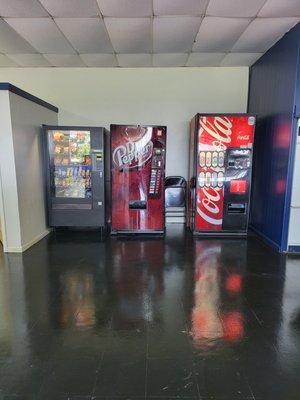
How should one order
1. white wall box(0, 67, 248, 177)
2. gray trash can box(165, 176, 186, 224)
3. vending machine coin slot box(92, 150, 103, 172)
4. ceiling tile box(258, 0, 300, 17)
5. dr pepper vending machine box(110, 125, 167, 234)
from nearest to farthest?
ceiling tile box(258, 0, 300, 17), dr pepper vending machine box(110, 125, 167, 234), vending machine coin slot box(92, 150, 103, 172), white wall box(0, 67, 248, 177), gray trash can box(165, 176, 186, 224)

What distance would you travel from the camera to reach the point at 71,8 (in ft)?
10.4

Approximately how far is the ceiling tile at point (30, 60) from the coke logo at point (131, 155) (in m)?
2.12

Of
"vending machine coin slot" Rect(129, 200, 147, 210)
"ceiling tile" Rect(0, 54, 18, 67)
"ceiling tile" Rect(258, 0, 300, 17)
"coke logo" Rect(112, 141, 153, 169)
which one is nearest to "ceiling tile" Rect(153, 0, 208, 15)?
"ceiling tile" Rect(258, 0, 300, 17)

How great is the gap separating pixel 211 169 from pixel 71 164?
2419 millimetres

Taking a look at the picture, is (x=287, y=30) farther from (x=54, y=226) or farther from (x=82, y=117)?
(x=54, y=226)

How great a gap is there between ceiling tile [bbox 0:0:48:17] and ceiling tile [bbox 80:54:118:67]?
53.2 inches

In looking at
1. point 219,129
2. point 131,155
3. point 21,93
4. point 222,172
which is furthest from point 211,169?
point 21,93

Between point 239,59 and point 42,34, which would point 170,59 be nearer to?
point 239,59

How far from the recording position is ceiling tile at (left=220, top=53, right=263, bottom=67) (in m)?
4.59

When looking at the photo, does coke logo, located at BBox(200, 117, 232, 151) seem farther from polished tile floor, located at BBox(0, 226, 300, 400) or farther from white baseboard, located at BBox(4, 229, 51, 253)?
white baseboard, located at BBox(4, 229, 51, 253)

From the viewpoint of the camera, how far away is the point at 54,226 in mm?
4777

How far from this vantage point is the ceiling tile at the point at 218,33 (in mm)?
3463

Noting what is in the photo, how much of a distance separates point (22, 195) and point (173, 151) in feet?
9.68

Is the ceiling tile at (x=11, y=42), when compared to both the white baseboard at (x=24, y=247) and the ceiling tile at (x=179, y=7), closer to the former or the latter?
the ceiling tile at (x=179, y=7)
